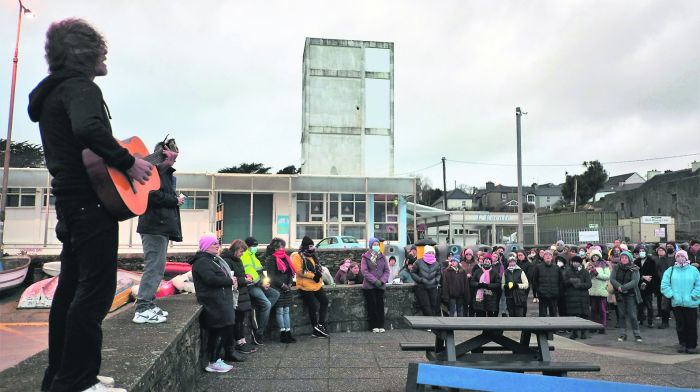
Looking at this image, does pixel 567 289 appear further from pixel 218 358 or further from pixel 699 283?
pixel 218 358

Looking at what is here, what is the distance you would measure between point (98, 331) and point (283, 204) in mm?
22755

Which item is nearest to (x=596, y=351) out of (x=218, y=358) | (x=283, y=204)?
(x=218, y=358)

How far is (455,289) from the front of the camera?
11.2 meters

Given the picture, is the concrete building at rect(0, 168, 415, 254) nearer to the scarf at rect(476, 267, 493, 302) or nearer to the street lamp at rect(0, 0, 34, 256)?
the street lamp at rect(0, 0, 34, 256)

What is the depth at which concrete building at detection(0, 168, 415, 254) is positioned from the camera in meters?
23.7

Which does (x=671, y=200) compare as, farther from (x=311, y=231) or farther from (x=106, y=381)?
(x=106, y=381)

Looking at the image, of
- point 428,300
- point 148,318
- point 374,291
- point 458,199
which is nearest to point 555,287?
point 428,300

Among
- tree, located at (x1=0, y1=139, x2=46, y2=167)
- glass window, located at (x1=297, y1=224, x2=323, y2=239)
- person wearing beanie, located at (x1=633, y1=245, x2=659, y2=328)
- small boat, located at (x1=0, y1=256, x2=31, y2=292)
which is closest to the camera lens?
person wearing beanie, located at (x1=633, y1=245, x2=659, y2=328)

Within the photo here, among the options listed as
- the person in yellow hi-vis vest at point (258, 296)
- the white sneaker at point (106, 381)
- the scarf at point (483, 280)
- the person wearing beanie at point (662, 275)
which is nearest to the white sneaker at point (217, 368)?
the person in yellow hi-vis vest at point (258, 296)

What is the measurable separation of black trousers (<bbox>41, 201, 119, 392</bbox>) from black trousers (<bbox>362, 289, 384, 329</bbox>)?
738cm

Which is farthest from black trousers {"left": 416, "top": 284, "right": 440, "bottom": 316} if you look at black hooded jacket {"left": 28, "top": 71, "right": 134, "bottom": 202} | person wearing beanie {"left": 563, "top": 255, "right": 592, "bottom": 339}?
black hooded jacket {"left": 28, "top": 71, "right": 134, "bottom": 202}

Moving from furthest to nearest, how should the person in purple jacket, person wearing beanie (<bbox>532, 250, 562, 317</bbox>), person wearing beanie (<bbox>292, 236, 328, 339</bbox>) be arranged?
person wearing beanie (<bbox>532, 250, 562, 317</bbox>) → the person in purple jacket → person wearing beanie (<bbox>292, 236, 328, 339</bbox>)

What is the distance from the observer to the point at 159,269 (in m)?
4.79

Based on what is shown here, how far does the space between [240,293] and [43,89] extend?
16.6 ft
